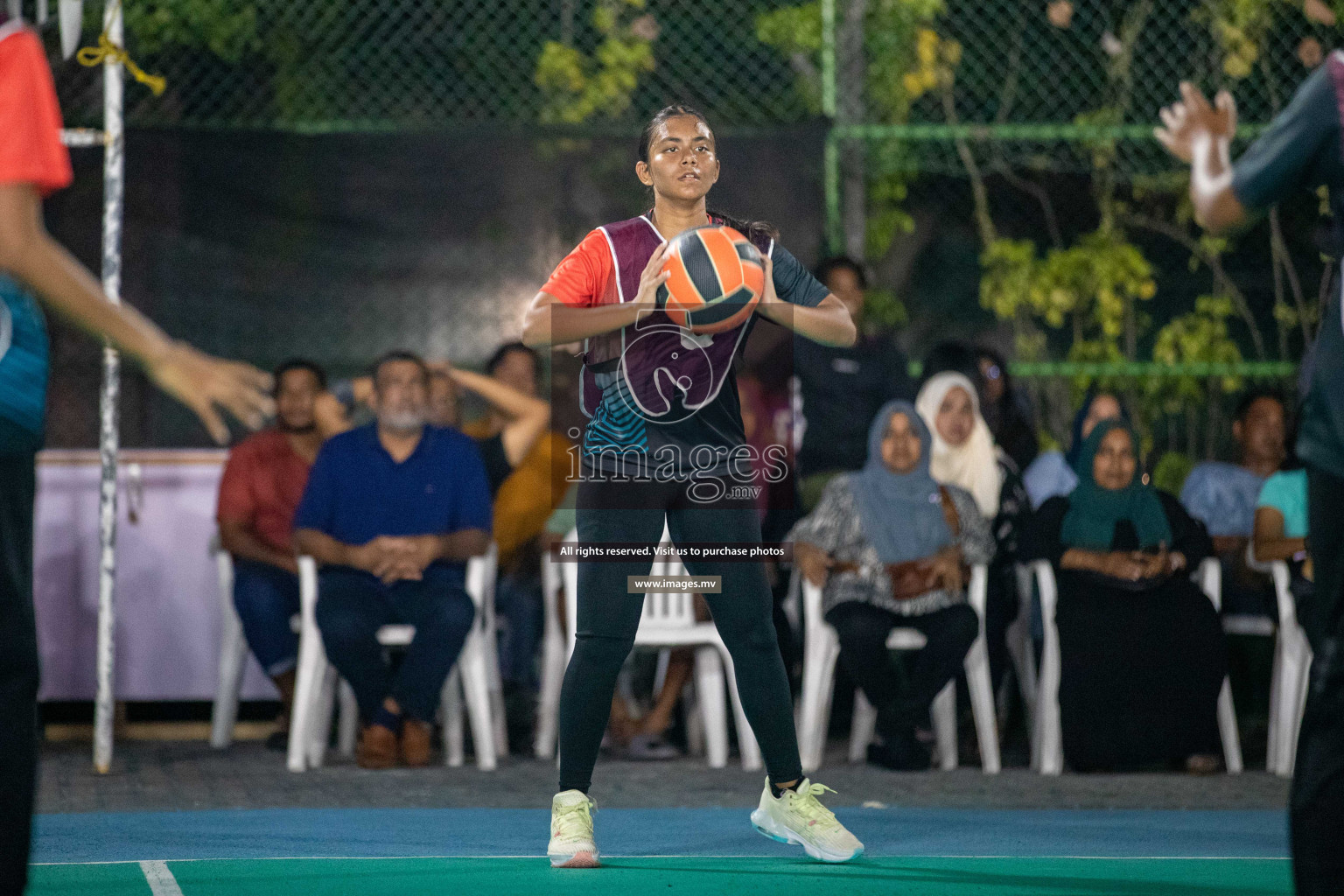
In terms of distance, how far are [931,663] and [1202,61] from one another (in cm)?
395

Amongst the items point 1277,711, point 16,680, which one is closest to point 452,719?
point 1277,711

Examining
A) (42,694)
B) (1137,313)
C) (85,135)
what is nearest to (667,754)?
(42,694)

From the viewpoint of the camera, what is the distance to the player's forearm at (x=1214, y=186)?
2.67 metres

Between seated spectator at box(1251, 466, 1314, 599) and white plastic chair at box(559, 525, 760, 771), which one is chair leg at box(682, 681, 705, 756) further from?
seated spectator at box(1251, 466, 1314, 599)

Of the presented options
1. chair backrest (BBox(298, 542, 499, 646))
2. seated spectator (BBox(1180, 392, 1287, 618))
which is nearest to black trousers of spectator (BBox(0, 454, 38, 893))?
chair backrest (BBox(298, 542, 499, 646))

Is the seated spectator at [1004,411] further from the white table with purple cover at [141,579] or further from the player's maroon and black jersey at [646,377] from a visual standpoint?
the player's maroon and black jersey at [646,377]

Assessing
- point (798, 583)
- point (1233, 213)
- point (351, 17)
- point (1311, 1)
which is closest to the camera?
point (1233, 213)

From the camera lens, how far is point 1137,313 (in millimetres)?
8547

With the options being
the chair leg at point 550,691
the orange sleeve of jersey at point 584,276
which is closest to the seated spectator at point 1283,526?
the chair leg at point 550,691

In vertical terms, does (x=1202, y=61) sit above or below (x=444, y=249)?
above

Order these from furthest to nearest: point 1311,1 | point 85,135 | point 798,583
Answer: point 1311,1, point 798,583, point 85,135

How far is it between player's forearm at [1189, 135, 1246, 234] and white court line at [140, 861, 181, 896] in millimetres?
2650

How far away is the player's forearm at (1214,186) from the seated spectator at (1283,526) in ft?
13.2

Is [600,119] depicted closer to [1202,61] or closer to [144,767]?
[1202,61]
